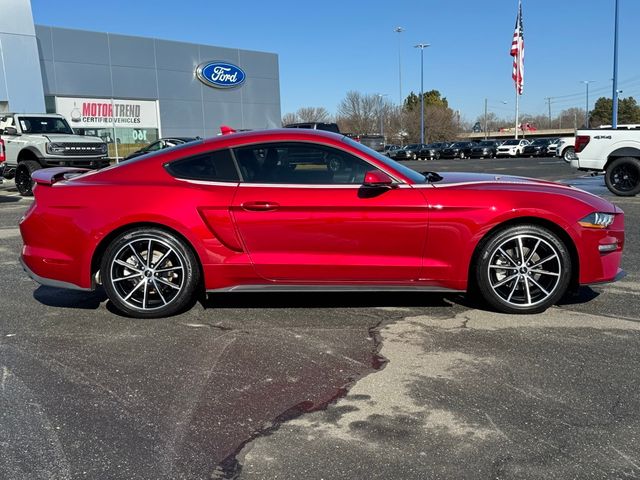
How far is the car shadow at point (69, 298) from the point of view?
510 cm

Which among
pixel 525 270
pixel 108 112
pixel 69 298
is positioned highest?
pixel 108 112

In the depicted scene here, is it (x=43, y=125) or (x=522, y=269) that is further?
(x=43, y=125)

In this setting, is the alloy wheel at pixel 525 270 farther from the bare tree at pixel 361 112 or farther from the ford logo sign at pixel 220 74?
the bare tree at pixel 361 112

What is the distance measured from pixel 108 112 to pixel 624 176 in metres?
26.0

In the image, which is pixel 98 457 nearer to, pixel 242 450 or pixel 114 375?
pixel 242 450

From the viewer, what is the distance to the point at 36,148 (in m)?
14.5

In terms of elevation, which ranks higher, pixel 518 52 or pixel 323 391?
pixel 518 52

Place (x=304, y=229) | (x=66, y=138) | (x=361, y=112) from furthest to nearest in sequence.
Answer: (x=361, y=112), (x=66, y=138), (x=304, y=229)

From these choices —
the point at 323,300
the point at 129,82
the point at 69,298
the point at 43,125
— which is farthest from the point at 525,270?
the point at 129,82

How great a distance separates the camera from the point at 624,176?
1236cm

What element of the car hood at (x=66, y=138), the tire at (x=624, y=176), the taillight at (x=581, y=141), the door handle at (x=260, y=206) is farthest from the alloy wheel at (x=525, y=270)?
the car hood at (x=66, y=138)

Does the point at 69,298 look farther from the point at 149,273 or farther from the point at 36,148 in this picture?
the point at 36,148

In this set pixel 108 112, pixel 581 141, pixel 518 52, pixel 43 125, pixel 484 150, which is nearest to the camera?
pixel 581 141

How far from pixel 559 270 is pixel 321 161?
208cm
